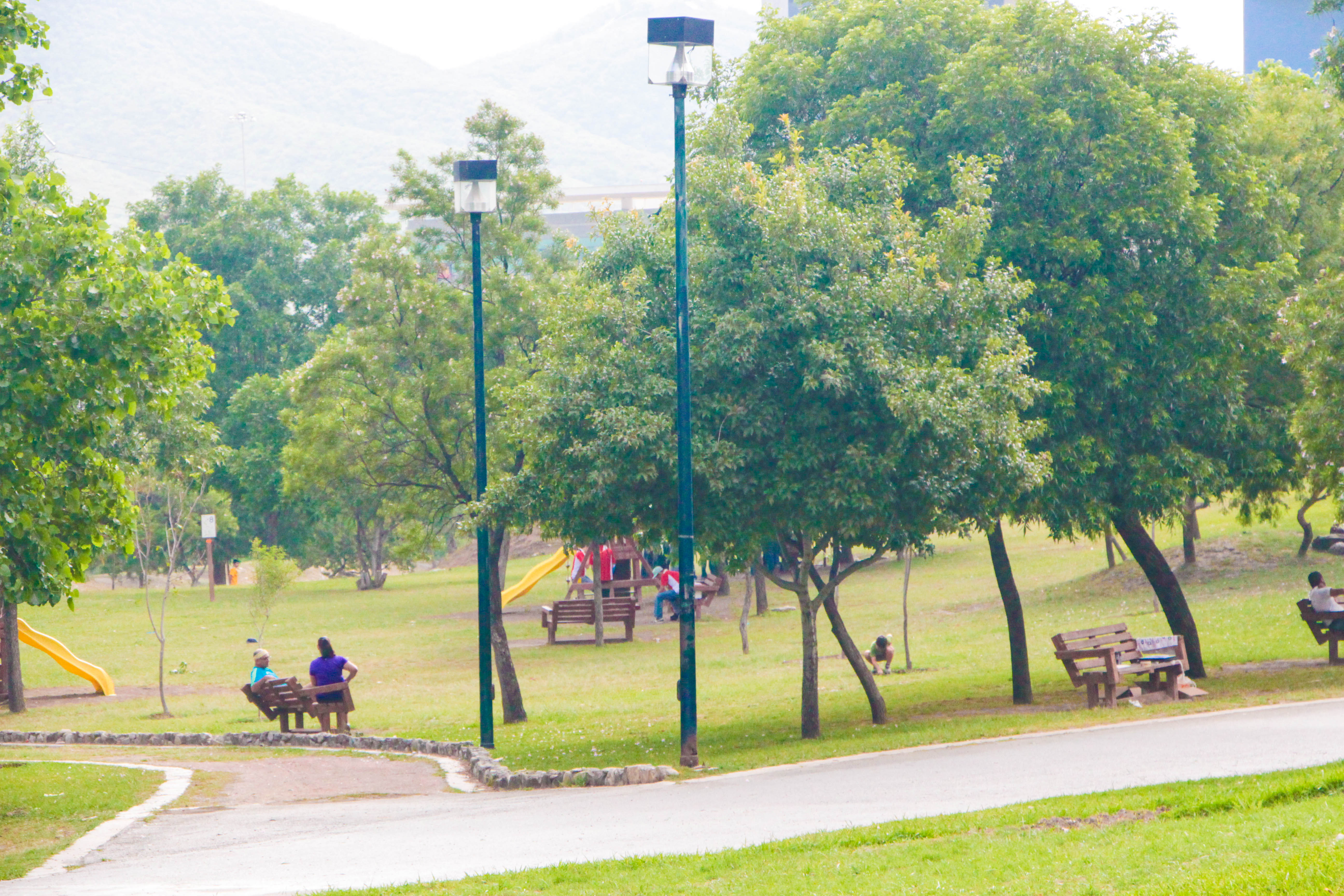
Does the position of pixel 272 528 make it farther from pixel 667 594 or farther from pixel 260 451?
pixel 667 594

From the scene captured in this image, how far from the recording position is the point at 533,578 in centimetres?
3984

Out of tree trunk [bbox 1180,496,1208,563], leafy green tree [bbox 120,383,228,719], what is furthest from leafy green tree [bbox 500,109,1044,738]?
tree trunk [bbox 1180,496,1208,563]

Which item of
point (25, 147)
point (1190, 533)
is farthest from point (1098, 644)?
point (25, 147)

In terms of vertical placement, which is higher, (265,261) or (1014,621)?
(265,261)

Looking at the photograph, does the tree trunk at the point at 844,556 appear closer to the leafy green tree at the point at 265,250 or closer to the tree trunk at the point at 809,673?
the tree trunk at the point at 809,673

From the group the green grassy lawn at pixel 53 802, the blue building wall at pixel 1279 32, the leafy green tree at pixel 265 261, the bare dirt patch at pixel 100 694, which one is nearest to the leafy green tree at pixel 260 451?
the leafy green tree at pixel 265 261

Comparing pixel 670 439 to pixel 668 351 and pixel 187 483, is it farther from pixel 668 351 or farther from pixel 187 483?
pixel 187 483

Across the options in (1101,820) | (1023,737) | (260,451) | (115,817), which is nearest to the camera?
(1101,820)

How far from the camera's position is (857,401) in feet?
44.3

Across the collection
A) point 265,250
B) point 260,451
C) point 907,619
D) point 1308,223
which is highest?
point 265,250

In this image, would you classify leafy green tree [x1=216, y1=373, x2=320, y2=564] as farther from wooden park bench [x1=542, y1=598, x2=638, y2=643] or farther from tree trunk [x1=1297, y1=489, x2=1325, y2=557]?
tree trunk [x1=1297, y1=489, x2=1325, y2=557]

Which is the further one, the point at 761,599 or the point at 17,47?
the point at 761,599

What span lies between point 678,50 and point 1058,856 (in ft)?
28.0

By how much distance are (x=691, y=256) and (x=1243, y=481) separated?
8918 millimetres
